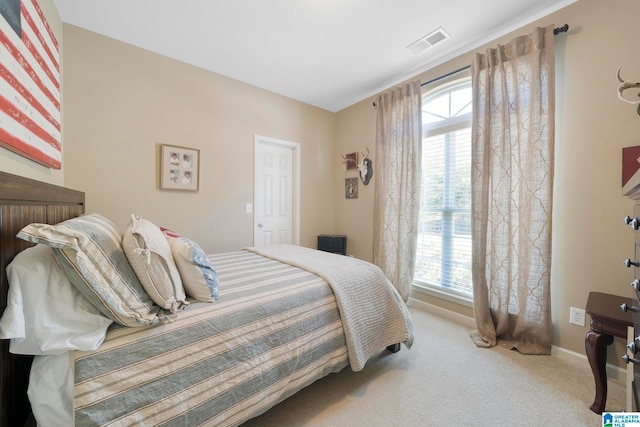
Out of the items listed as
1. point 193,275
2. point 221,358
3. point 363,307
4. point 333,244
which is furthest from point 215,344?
point 333,244

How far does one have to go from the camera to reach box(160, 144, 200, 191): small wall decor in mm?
2632

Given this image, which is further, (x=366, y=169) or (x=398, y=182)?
(x=366, y=169)

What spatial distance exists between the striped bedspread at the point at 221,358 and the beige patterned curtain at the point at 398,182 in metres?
1.62

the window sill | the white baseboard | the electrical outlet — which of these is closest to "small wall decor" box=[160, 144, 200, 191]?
the window sill

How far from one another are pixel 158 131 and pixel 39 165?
1.15 m

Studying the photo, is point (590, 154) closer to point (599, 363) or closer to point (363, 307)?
point (599, 363)

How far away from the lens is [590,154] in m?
1.79

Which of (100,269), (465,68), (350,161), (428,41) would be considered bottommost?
(100,269)

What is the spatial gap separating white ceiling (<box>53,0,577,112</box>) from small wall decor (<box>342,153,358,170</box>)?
109 centimetres

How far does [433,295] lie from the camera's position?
2805 millimetres

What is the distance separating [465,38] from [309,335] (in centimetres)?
288

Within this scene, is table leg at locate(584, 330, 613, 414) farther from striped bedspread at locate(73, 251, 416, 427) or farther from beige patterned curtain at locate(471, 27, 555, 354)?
striped bedspread at locate(73, 251, 416, 427)

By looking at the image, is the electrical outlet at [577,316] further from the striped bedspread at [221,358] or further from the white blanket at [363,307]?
the striped bedspread at [221,358]

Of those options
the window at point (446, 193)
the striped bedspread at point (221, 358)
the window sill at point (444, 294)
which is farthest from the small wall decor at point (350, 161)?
the striped bedspread at point (221, 358)
